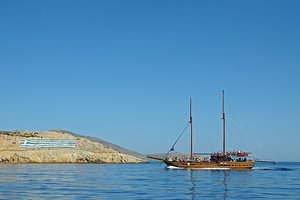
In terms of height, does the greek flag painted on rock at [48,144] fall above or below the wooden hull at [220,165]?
above

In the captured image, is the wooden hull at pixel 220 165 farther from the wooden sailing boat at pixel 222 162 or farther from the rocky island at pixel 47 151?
the rocky island at pixel 47 151

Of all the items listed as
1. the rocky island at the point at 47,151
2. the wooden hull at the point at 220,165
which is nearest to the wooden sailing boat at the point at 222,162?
the wooden hull at the point at 220,165

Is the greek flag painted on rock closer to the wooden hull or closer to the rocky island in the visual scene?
the rocky island

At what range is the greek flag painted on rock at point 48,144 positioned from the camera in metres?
180

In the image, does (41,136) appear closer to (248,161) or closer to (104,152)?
(104,152)

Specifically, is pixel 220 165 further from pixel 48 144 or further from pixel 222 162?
pixel 48 144

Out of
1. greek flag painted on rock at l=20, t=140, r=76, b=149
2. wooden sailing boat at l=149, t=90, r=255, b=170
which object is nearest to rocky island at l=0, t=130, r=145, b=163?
greek flag painted on rock at l=20, t=140, r=76, b=149

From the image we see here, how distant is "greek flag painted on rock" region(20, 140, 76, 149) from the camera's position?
589 feet

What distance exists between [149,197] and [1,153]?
12999 centimetres

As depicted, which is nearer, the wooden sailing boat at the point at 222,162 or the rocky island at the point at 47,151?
the wooden sailing boat at the point at 222,162

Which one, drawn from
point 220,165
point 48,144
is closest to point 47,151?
point 48,144

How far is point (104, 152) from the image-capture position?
198750 millimetres

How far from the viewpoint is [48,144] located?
18512 centimetres

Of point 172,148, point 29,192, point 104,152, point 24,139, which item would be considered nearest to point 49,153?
point 24,139
